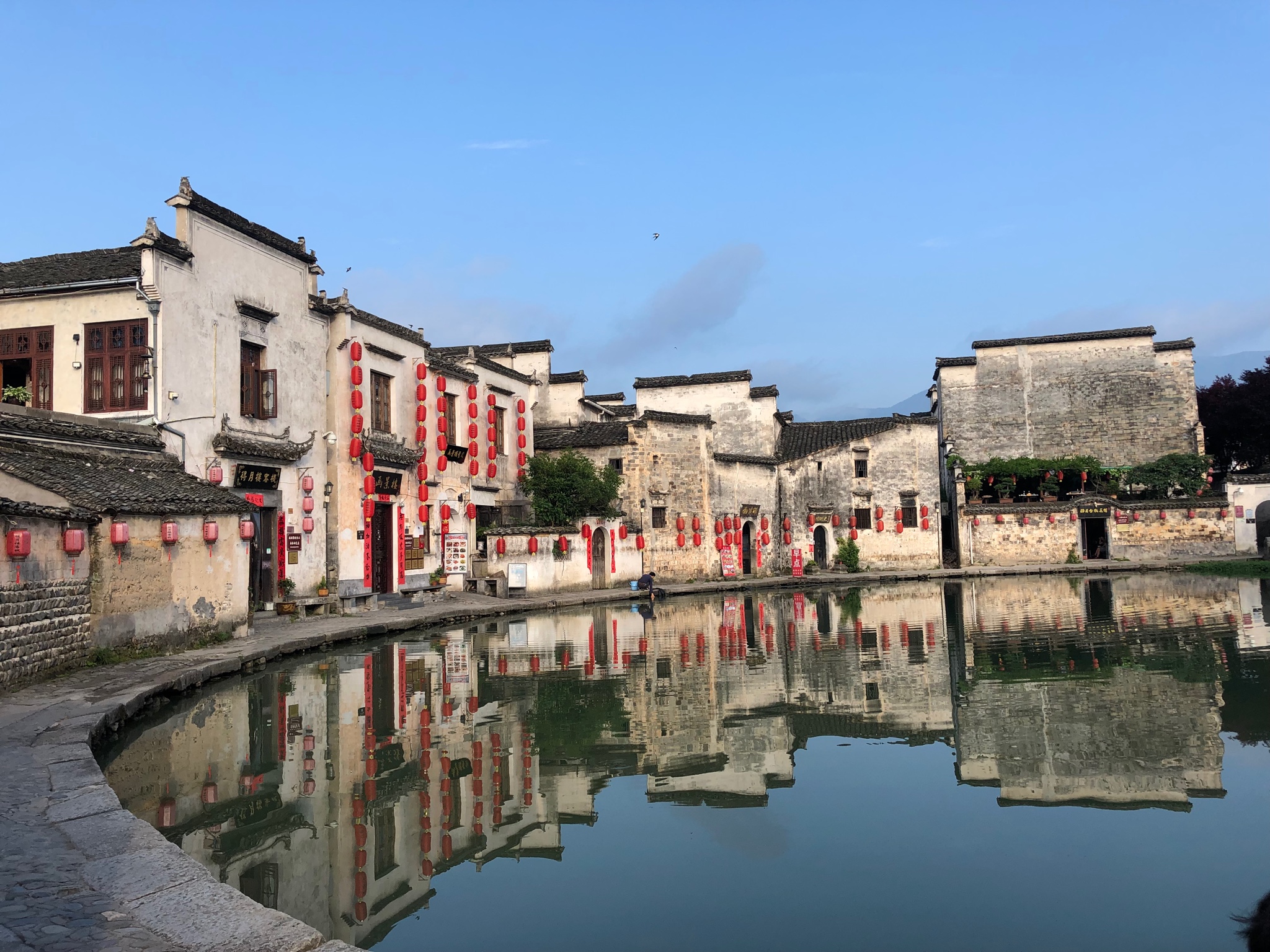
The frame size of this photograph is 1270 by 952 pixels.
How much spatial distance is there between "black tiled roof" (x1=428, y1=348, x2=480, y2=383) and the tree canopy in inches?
1170

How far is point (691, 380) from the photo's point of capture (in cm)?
3556

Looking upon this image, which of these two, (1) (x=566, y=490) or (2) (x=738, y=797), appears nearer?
(2) (x=738, y=797)

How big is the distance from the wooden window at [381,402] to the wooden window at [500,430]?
5301mm

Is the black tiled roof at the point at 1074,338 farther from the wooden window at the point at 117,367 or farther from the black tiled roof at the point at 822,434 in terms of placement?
the wooden window at the point at 117,367

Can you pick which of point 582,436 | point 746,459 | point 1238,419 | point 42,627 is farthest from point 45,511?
point 1238,419

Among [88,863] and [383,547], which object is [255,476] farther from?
[88,863]

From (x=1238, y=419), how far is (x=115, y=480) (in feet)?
127

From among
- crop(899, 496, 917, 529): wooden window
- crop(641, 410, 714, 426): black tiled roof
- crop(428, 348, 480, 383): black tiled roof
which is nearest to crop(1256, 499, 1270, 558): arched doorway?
crop(899, 496, 917, 529): wooden window

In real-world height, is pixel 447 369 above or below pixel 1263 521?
above

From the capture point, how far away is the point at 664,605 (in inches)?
904

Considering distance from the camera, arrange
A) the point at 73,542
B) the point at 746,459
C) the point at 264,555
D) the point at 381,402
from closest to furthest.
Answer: the point at 73,542, the point at 264,555, the point at 381,402, the point at 746,459

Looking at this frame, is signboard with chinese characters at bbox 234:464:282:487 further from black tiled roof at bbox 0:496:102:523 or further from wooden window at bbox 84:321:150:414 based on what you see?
black tiled roof at bbox 0:496:102:523

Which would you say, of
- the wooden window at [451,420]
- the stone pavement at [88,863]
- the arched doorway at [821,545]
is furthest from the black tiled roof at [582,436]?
the stone pavement at [88,863]

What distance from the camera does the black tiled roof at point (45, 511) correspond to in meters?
9.63
